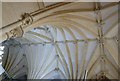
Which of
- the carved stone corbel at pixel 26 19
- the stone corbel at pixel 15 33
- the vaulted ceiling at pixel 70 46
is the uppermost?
the carved stone corbel at pixel 26 19

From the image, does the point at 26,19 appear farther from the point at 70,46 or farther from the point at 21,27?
the point at 70,46

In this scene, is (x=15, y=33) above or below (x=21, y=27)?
below

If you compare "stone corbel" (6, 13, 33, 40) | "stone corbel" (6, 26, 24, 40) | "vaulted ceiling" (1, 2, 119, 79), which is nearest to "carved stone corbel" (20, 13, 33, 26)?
"stone corbel" (6, 13, 33, 40)

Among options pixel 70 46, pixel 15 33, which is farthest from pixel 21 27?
pixel 70 46

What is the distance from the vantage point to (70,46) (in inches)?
553

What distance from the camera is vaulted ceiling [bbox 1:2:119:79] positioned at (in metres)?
10.7

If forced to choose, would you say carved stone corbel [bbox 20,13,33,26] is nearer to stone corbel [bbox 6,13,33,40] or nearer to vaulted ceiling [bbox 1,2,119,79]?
stone corbel [bbox 6,13,33,40]

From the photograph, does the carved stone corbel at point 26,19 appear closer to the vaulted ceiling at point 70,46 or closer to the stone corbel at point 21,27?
the stone corbel at point 21,27

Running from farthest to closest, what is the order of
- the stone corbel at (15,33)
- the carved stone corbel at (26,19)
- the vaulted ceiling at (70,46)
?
the vaulted ceiling at (70,46) < the carved stone corbel at (26,19) < the stone corbel at (15,33)

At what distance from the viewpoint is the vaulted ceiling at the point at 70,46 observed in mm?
10664

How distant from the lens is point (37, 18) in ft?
26.1

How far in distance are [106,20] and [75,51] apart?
11.3 ft

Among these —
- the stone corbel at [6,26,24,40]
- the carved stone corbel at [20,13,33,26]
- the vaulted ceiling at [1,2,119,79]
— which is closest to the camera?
the stone corbel at [6,26,24,40]

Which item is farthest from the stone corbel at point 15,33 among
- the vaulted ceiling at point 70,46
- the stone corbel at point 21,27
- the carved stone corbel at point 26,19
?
the vaulted ceiling at point 70,46
